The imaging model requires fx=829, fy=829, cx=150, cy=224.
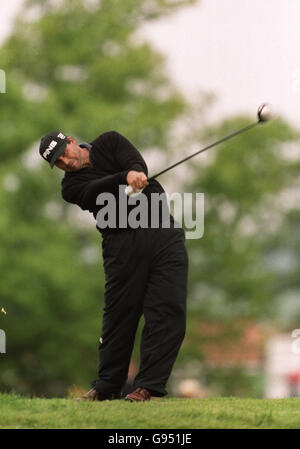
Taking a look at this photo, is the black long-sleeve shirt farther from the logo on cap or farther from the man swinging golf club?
the logo on cap

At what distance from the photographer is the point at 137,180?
19.9 ft

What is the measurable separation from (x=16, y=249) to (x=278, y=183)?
11038 millimetres

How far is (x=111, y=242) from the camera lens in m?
6.48

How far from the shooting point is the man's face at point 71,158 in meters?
6.42

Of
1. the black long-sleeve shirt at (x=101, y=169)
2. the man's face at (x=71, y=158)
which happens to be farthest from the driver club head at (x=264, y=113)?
the man's face at (x=71, y=158)

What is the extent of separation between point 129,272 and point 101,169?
836 millimetres

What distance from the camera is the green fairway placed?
5.52 m

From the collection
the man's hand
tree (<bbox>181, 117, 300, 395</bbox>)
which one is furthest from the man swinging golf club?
tree (<bbox>181, 117, 300, 395</bbox>)

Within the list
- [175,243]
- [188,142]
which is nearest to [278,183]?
[188,142]

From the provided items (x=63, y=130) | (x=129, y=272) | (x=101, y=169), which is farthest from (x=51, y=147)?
(x=63, y=130)

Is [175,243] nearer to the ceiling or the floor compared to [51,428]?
nearer to the ceiling

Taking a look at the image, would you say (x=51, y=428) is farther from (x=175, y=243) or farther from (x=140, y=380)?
(x=175, y=243)

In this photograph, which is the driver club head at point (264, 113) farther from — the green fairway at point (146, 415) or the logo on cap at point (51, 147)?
the green fairway at point (146, 415)

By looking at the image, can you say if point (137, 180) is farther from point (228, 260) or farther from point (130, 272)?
point (228, 260)
